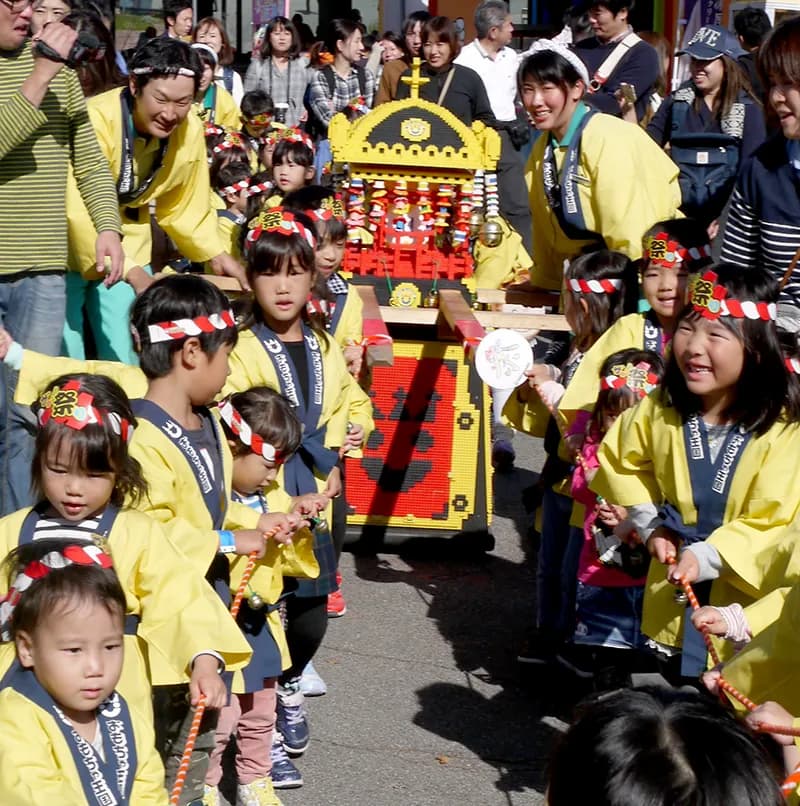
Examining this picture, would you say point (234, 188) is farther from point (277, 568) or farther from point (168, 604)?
point (168, 604)

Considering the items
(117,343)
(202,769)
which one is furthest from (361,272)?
(202,769)

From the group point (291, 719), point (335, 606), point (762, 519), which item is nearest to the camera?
point (762, 519)

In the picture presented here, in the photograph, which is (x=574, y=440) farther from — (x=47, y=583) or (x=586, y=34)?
(x=586, y=34)

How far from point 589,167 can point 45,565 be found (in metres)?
3.07

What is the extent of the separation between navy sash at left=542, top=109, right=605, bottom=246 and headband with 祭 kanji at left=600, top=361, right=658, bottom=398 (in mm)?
1129

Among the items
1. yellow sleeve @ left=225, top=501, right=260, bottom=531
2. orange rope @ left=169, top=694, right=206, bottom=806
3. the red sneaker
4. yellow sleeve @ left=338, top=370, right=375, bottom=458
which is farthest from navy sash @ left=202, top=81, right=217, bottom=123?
orange rope @ left=169, top=694, right=206, bottom=806

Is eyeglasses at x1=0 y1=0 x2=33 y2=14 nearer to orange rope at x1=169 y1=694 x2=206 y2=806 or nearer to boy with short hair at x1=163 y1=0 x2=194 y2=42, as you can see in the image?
orange rope at x1=169 y1=694 x2=206 y2=806

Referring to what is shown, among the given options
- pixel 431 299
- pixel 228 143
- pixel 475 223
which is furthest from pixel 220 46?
pixel 431 299

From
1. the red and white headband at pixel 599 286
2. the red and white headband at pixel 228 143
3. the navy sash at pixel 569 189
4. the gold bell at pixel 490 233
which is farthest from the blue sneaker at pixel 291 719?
the red and white headband at pixel 228 143

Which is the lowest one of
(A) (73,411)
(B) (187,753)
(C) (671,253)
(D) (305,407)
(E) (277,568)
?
(E) (277,568)

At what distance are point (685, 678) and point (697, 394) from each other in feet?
2.43

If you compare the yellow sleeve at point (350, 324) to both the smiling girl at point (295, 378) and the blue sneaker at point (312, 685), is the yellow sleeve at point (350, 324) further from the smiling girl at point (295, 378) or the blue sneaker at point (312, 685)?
the blue sneaker at point (312, 685)

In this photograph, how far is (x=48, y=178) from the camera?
490 centimetres

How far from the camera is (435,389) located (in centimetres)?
624
